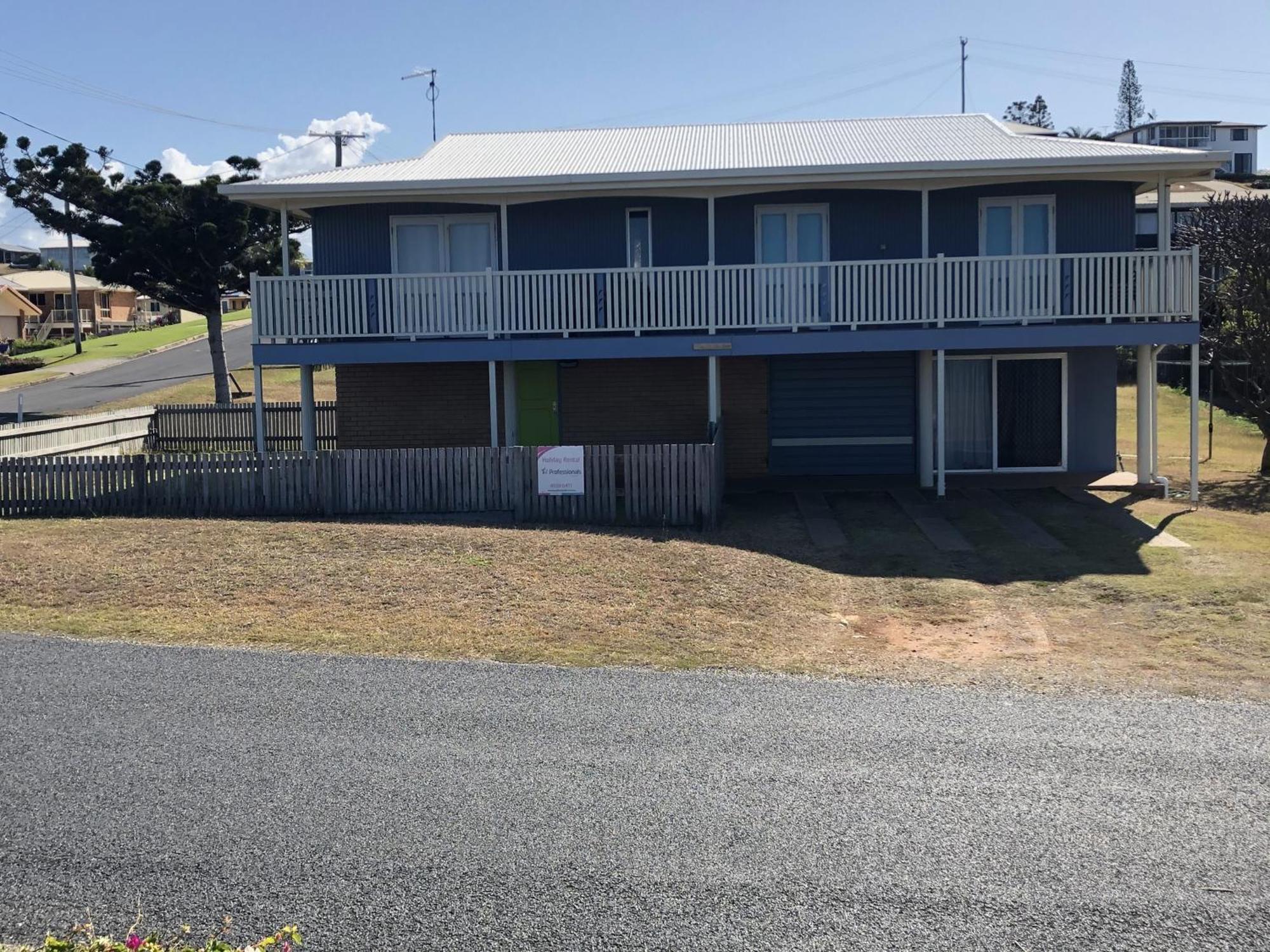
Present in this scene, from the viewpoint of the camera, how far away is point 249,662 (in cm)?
1049

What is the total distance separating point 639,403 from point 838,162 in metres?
5.24

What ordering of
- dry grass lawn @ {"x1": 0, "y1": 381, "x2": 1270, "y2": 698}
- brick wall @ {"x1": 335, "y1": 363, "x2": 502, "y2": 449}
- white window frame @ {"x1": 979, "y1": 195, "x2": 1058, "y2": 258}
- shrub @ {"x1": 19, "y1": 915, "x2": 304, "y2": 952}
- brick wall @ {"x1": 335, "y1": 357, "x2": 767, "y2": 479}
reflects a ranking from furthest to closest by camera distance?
brick wall @ {"x1": 335, "y1": 363, "x2": 502, "y2": 449}
brick wall @ {"x1": 335, "y1": 357, "x2": 767, "y2": 479}
white window frame @ {"x1": 979, "y1": 195, "x2": 1058, "y2": 258}
dry grass lawn @ {"x1": 0, "y1": 381, "x2": 1270, "y2": 698}
shrub @ {"x1": 19, "y1": 915, "x2": 304, "y2": 952}

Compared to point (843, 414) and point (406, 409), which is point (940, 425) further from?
point (406, 409)

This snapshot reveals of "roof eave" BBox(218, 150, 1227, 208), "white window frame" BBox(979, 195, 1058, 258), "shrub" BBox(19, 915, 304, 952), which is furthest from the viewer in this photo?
"white window frame" BBox(979, 195, 1058, 258)

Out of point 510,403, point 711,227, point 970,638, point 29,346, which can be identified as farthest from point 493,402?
point 29,346

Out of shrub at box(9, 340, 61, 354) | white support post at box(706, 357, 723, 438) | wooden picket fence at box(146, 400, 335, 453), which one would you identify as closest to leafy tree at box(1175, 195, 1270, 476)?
white support post at box(706, 357, 723, 438)

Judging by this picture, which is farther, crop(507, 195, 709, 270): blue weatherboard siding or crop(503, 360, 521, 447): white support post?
crop(507, 195, 709, 270): blue weatherboard siding

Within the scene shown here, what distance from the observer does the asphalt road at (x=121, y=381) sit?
127 ft

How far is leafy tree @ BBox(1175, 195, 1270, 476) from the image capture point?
25125mm

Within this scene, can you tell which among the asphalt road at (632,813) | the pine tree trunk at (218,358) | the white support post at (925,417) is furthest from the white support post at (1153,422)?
the pine tree trunk at (218,358)

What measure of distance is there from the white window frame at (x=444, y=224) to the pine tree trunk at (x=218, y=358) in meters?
15.1

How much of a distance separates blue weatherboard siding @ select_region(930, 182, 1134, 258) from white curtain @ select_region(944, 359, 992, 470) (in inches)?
87.4

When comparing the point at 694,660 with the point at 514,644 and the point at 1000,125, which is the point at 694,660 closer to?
the point at 514,644

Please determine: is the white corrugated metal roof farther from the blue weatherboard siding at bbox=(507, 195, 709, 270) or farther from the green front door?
the green front door
